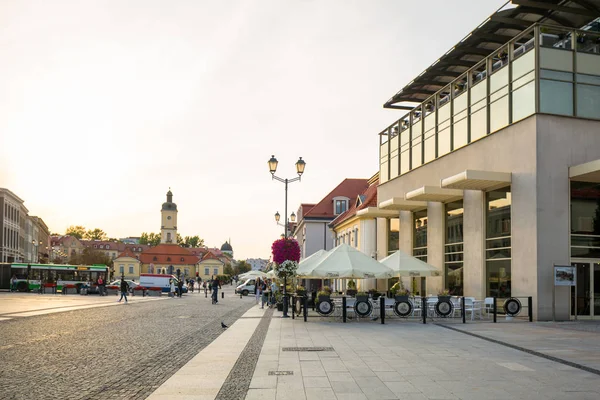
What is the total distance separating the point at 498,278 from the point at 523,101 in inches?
279

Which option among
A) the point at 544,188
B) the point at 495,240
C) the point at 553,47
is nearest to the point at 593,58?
the point at 553,47

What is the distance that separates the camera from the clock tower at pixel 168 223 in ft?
488

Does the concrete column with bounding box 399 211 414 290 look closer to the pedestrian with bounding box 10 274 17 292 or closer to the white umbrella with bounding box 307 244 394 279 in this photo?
the white umbrella with bounding box 307 244 394 279

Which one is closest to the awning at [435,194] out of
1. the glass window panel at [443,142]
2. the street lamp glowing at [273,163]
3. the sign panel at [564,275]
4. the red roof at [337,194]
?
the glass window panel at [443,142]

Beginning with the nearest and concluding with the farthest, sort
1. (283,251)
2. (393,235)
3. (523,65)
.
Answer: (523,65)
(283,251)
(393,235)

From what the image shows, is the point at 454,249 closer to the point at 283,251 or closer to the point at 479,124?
the point at 479,124

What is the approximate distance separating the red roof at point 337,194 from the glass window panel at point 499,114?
137ft

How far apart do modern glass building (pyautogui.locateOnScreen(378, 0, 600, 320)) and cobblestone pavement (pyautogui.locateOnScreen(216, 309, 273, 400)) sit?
12.0 metres

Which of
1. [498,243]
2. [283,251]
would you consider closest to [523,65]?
[498,243]

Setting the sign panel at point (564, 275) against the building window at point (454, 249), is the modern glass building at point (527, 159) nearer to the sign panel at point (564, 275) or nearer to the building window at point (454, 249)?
the building window at point (454, 249)

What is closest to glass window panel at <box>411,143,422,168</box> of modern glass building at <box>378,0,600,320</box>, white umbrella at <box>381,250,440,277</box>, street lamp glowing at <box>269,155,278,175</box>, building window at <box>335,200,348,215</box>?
modern glass building at <box>378,0,600,320</box>

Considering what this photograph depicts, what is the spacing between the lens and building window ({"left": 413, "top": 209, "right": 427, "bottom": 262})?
3375cm

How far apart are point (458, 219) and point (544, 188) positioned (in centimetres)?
704

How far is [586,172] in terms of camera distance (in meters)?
21.8
